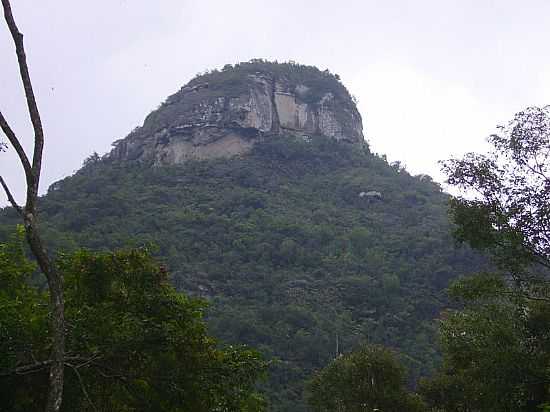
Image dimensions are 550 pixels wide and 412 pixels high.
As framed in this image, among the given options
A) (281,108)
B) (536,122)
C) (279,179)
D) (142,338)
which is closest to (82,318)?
(142,338)

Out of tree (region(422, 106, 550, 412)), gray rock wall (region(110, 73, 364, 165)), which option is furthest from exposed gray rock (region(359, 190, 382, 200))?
tree (region(422, 106, 550, 412))

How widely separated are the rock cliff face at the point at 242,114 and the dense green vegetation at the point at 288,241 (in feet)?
12.5

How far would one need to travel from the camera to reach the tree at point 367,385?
18031mm

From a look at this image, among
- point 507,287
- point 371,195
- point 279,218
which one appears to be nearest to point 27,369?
point 507,287

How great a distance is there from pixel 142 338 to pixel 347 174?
223ft

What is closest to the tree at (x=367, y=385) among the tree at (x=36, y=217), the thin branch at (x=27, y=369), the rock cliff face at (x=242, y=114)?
the thin branch at (x=27, y=369)

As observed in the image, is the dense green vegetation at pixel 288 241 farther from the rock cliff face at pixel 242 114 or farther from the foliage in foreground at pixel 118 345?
the foliage in foreground at pixel 118 345

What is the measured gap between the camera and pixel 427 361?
37125mm

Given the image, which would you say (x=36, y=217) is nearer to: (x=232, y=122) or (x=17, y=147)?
(x=17, y=147)

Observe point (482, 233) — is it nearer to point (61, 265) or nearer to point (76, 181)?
point (61, 265)

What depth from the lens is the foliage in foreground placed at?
10070 mm

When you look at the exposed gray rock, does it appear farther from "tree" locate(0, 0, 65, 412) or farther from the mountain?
"tree" locate(0, 0, 65, 412)

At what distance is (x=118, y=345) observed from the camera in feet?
33.2

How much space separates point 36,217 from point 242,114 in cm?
7402
